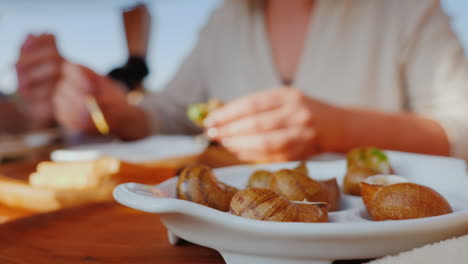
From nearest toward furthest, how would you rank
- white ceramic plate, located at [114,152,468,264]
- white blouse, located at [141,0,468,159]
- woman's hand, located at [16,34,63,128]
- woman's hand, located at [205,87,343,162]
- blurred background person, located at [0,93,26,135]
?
white ceramic plate, located at [114,152,468,264] → woman's hand, located at [205,87,343,162] → woman's hand, located at [16,34,63,128] → white blouse, located at [141,0,468,159] → blurred background person, located at [0,93,26,135]

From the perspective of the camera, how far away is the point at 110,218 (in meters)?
0.33

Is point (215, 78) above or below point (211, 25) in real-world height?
below

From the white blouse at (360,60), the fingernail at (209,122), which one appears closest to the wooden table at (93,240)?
the fingernail at (209,122)

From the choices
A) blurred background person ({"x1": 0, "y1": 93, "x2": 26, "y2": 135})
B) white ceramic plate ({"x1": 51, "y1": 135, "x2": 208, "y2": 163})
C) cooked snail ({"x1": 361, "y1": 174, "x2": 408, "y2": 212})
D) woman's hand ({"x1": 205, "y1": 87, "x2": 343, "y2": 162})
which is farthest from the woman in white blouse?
blurred background person ({"x1": 0, "y1": 93, "x2": 26, "y2": 135})

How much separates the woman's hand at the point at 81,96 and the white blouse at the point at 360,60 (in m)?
0.22

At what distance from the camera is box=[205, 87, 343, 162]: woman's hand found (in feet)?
1.57

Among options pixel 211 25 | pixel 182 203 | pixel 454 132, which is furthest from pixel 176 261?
pixel 211 25

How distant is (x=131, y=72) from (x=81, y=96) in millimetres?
675

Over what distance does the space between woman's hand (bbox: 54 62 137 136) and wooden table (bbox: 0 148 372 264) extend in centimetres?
46

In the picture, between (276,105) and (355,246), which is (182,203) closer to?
(355,246)

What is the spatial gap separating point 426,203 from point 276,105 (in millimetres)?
294

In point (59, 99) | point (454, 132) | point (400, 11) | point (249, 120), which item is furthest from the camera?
point (400, 11)

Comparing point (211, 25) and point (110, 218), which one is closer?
point (110, 218)

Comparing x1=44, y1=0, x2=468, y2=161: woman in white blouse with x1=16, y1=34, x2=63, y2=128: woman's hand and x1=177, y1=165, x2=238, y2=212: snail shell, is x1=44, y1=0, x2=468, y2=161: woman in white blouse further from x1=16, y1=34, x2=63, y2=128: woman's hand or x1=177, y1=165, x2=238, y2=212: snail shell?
x1=177, y1=165, x2=238, y2=212: snail shell
